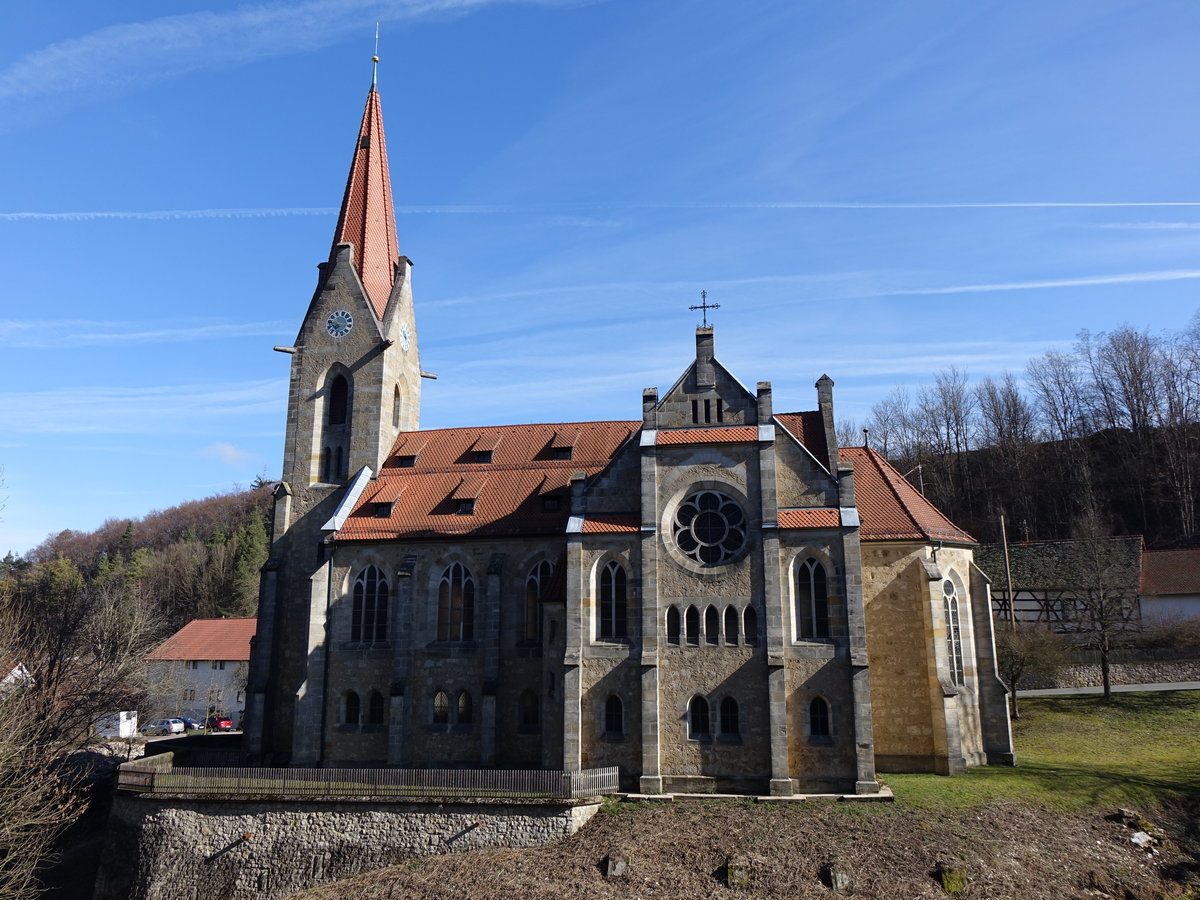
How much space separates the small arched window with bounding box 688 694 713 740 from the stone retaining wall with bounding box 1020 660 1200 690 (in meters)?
25.8

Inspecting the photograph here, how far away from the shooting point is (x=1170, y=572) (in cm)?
4841

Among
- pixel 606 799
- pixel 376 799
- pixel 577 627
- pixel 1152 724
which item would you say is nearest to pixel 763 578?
pixel 577 627

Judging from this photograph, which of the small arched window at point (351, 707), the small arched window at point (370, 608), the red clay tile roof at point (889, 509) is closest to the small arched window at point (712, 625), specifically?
the red clay tile roof at point (889, 509)

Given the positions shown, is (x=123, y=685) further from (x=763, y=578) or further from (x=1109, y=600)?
(x=1109, y=600)

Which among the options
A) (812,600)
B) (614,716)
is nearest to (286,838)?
(614,716)

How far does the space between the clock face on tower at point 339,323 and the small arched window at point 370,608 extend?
1185 centimetres

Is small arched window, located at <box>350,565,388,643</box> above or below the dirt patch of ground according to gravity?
above

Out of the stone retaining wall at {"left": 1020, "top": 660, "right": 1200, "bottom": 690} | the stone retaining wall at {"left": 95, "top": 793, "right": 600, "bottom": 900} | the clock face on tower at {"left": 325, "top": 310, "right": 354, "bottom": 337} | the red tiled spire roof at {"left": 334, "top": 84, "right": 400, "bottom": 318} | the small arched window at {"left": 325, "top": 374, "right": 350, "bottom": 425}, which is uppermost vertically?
the red tiled spire roof at {"left": 334, "top": 84, "right": 400, "bottom": 318}

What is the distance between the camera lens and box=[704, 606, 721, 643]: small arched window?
91.2 feet

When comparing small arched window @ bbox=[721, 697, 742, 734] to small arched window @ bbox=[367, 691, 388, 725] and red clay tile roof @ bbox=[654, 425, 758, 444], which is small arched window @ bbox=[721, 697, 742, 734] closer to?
red clay tile roof @ bbox=[654, 425, 758, 444]

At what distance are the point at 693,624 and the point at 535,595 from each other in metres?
7.44

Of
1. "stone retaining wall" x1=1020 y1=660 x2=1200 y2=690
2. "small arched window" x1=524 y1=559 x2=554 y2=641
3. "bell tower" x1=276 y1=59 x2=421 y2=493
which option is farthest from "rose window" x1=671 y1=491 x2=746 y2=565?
"stone retaining wall" x1=1020 y1=660 x2=1200 y2=690

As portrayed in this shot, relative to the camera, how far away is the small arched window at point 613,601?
28.6m

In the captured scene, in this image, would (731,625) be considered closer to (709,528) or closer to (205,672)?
(709,528)
